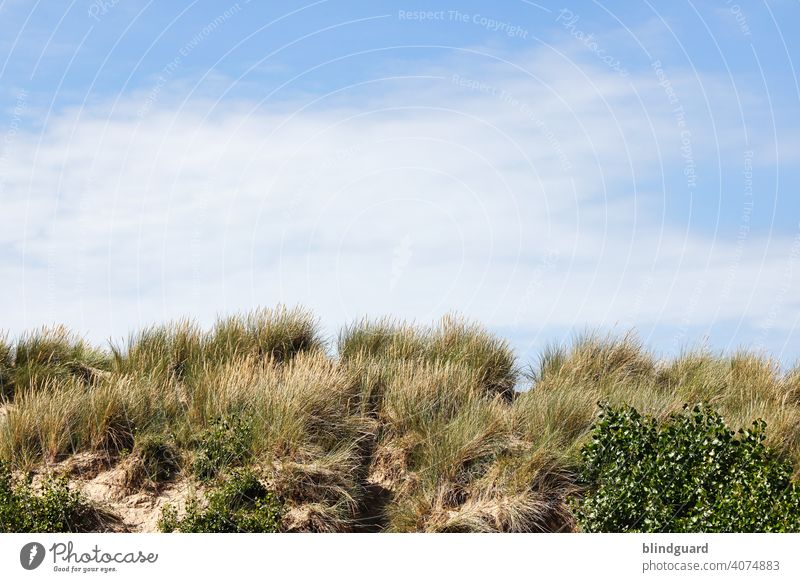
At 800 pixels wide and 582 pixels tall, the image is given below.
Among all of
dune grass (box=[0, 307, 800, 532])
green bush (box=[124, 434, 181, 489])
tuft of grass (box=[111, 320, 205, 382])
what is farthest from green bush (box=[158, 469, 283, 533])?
tuft of grass (box=[111, 320, 205, 382])

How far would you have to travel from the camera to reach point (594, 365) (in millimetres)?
13469

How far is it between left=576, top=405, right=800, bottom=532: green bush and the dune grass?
30.8 inches

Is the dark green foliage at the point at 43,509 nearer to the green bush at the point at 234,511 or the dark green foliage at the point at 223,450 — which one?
the green bush at the point at 234,511

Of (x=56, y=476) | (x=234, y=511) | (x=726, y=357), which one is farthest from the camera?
(x=726, y=357)

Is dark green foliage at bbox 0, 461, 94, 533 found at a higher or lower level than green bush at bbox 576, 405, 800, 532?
lower

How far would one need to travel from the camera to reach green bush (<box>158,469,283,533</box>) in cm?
933

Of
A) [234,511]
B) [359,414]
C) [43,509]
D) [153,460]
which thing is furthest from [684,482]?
[43,509]

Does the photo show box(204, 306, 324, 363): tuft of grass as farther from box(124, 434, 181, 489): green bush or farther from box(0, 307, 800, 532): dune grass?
box(124, 434, 181, 489): green bush

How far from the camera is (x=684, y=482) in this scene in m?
9.37

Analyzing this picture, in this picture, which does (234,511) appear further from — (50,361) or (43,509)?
(50,361)

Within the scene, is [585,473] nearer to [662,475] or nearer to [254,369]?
[662,475]

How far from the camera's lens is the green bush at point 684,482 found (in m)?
8.95

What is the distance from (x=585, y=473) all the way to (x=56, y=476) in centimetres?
619
